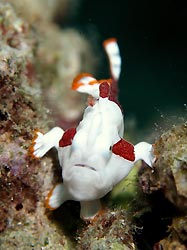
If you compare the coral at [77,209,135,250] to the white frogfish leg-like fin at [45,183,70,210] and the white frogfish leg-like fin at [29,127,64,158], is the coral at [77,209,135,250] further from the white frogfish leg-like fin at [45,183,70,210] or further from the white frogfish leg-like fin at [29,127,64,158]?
the white frogfish leg-like fin at [29,127,64,158]

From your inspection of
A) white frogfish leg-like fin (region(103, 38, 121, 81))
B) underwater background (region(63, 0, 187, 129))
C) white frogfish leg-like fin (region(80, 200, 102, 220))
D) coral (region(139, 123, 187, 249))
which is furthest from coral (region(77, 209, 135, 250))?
underwater background (region(63, 0, 187, 129))

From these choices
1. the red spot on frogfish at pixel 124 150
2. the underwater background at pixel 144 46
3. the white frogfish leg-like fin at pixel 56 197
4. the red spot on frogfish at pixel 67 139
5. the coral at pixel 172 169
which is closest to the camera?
the coral at pixel 172 169

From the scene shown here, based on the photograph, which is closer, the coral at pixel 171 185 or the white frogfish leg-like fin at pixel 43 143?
the coral at pixel 171 185

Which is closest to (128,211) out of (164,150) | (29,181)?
(164,150)

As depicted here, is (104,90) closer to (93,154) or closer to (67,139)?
(67,139)

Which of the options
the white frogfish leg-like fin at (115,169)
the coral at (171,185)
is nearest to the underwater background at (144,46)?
the white frogfish leg-like fin at (115,169)

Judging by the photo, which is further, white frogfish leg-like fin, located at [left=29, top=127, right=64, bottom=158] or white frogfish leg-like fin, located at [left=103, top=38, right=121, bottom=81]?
white frogfish leg-like fin, located at [left=103, top=38, right=121, bottom=81]

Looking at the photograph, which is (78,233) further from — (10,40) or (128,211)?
(10,40)

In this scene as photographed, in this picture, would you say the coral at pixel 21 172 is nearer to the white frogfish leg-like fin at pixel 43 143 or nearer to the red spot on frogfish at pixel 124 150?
the white frogfish leg-like fin at pixel 43 143

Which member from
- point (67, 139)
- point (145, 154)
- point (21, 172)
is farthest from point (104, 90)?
point (21, 172)
